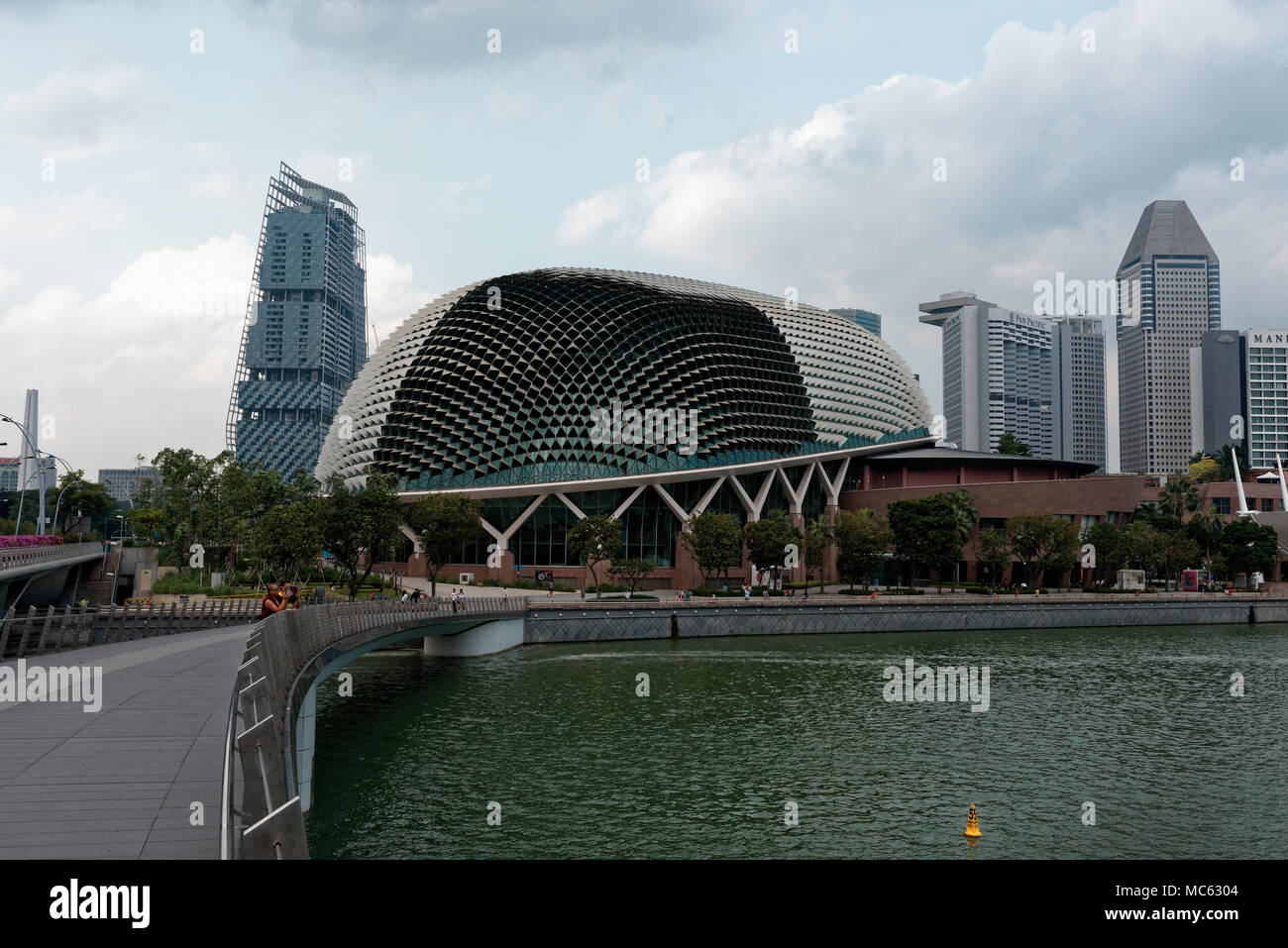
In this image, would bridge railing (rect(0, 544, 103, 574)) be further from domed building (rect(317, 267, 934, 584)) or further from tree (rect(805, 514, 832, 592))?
tree (rect(805, 514, 832, 592))

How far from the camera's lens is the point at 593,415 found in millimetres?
94562

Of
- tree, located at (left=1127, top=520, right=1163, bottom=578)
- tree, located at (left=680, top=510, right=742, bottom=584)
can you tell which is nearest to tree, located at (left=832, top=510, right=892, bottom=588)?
tree, located at (left=680, top=510, right=742, bottom=584)

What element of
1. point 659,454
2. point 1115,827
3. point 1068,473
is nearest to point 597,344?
point 659,454

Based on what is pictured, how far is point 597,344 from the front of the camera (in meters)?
97.8

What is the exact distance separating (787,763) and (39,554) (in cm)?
3915

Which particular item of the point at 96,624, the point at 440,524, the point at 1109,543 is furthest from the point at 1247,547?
the point at 96,624

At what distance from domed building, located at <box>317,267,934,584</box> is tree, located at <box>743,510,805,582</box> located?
1025 cm

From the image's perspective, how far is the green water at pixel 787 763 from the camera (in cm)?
2250

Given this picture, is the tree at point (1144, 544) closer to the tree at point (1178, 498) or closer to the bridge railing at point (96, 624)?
the tree at point (1178, 498)

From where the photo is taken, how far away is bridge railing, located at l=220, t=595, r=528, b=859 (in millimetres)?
8062

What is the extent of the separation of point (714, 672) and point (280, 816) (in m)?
42.0

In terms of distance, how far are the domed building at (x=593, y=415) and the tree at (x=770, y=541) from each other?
10.2m

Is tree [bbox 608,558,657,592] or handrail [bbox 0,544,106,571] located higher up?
handrail [bbox 0,544,106,571]

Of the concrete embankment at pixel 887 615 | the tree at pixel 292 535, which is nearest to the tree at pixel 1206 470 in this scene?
the concrete embankment at pixel 887 615
